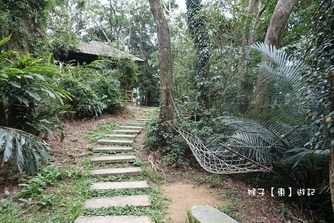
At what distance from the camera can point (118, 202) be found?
1.79 m

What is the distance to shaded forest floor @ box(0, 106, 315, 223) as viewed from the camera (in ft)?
6.09

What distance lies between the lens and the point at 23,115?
2.24 m

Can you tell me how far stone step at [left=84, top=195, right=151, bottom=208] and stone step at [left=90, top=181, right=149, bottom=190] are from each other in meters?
0.16

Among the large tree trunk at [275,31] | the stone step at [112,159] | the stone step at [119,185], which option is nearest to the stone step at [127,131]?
the stone step at [112,159]

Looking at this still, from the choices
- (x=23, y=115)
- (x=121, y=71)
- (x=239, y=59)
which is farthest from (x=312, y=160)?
(x=121, y=71)

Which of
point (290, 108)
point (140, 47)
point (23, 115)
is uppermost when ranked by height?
point (140, 47)

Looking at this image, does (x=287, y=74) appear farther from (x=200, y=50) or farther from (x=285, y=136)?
(x=200, y=50)

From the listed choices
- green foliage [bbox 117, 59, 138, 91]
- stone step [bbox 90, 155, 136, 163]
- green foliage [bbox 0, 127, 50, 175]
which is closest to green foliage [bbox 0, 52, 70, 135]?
green foliage [bbox 0, 127, 50, 175]

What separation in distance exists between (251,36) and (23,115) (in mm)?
3602

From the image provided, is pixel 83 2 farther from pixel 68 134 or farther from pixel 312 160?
pixel 312 160

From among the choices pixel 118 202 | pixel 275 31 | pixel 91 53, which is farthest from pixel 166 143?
pixel 91 53

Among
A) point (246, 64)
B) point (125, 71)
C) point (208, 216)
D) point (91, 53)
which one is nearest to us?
point (208, 216)

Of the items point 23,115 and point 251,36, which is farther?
point 251,36

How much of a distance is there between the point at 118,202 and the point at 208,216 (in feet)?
2.64
